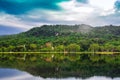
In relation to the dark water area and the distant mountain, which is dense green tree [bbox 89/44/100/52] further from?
the distant mountain

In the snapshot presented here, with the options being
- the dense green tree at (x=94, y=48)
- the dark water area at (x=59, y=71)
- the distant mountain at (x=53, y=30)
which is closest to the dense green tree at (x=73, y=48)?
the dense green tree at (x=94, y=48)

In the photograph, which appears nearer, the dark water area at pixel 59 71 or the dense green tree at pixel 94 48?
the dark water area at pixel 59 71

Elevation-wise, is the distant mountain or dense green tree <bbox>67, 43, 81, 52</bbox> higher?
the distant mountain

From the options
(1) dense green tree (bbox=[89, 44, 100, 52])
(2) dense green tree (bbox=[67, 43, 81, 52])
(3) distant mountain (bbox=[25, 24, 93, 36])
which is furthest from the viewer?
(3) distant mountain (bbox=[25, 24, 93, 36])

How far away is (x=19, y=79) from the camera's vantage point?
67.3 ft

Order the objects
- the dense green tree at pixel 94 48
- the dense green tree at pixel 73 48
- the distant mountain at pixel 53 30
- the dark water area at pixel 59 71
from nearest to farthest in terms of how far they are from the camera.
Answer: the dark water area at pixel 59 71, the dense green tree at pixel 73 48, the dense green tree at pixel 94 48, the distant mountain at pixel 53 30

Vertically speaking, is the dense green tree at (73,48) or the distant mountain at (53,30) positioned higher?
the distant mountain at (53,30)

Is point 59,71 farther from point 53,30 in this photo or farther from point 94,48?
point 53,30

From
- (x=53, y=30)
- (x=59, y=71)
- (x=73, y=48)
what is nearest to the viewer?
(x=59, y=71)

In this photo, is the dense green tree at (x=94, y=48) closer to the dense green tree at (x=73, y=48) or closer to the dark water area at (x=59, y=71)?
the dense green tree at (x=73, y=48)

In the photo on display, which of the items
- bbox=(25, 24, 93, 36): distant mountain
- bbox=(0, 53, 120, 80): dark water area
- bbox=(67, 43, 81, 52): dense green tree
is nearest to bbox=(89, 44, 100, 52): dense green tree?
bbox=(67, 43, 81, 52): dense green tree

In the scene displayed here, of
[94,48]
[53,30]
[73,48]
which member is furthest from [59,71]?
[53,30]

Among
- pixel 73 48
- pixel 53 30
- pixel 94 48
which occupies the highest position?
pixel 53 30

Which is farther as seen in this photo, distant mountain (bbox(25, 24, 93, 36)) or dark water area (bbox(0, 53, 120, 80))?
distant mountain (bbox(25, 24, 93, 36))
